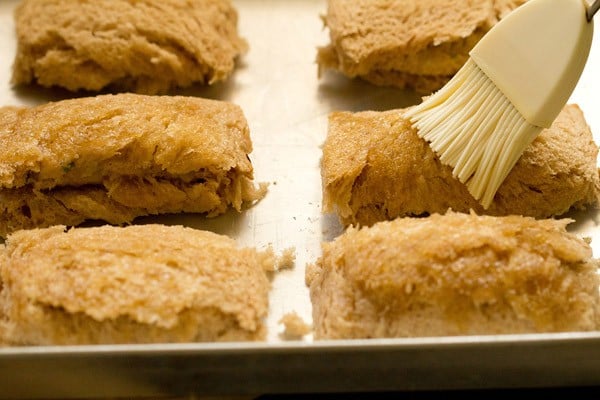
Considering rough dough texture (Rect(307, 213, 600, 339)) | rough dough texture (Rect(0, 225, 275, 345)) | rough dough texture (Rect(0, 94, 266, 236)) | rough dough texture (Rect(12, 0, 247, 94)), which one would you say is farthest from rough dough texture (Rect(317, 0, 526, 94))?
rough dough texture (Rect(0, 225, 275, 345))

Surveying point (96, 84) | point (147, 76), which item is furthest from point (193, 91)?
point (96, 84)

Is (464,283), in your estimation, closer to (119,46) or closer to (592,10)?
(592,10)

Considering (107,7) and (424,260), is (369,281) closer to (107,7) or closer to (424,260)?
(424,260)

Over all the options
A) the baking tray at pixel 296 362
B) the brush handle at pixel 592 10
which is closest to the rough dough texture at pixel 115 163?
the baking tray at pixel 296 362

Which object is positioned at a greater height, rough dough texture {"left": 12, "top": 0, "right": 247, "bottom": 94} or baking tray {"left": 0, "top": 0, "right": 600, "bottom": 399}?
rough dough texture {"left": 12, "top": 0, "right": 247, "bottom": 94}

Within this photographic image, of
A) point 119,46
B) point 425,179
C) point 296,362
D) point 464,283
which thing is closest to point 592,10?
point 425,179

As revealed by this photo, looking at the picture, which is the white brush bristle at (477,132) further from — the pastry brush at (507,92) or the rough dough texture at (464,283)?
the rough dough texture at (464,283)

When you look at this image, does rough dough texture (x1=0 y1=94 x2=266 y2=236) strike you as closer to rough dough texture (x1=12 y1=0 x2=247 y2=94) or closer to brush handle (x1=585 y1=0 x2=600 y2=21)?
rough dough texture (x1=12 y1=0 x2=247 y2=94)
